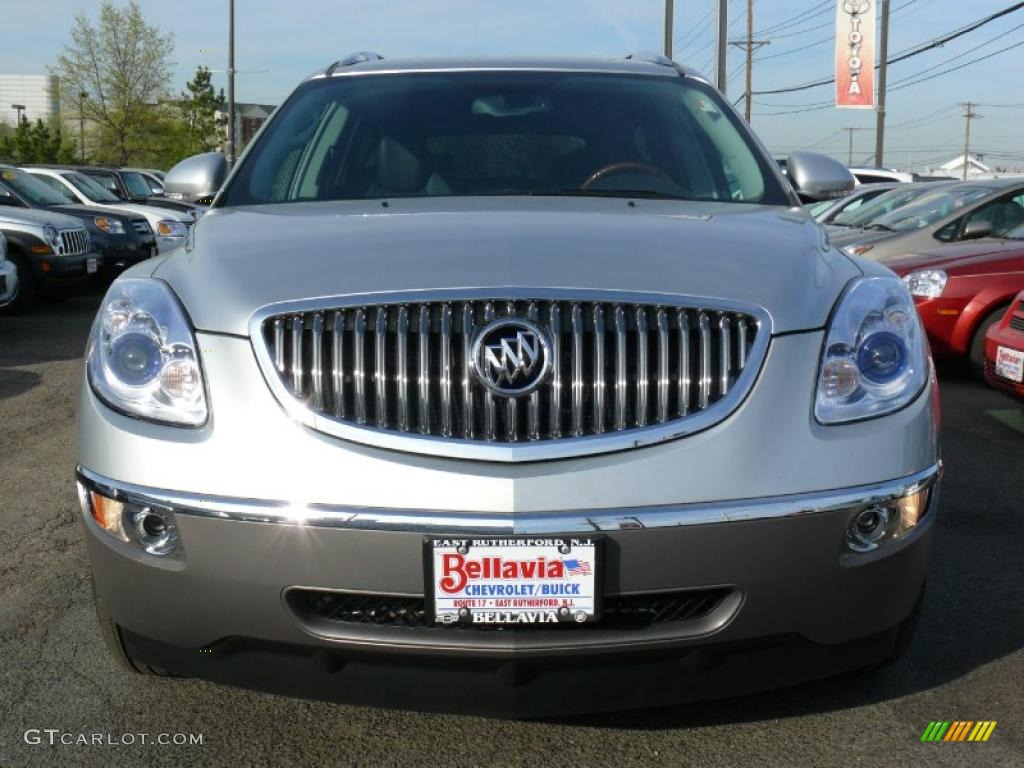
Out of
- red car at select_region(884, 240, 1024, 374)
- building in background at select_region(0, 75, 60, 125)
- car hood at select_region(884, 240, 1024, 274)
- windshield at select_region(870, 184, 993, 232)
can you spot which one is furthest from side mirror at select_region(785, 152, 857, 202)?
building in background at select_region(0, 75, 60, 125)

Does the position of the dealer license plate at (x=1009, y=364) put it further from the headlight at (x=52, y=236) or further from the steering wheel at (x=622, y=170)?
the headlight at (x=52, y=236)

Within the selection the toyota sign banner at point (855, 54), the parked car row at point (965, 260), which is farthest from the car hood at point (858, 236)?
the toyota sign banner at point (855, 54)

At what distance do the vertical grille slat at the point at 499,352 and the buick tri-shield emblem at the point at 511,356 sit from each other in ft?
0.04

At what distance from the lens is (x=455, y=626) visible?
7.73 ft

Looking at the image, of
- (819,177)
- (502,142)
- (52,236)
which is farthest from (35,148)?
(819,177)

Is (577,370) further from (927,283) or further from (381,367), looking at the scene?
(927,283)

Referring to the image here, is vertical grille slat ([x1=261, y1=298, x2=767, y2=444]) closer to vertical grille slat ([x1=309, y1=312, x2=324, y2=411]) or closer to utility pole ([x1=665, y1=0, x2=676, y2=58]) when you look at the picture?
vertical grille slat ([x1=309, y1=312, x2=324, y2=411])

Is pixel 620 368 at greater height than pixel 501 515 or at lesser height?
greater

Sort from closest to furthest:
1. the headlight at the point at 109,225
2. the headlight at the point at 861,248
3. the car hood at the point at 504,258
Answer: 1. the car hood at the point at 504,258
2. the headlight at the point at 861,248
3. the headlight at the point at 109,225

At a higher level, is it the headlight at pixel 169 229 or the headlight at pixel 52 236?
the headlight at pixel 52 236

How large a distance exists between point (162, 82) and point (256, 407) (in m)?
43.8

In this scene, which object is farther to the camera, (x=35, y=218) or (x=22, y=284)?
(x=35, y=218)

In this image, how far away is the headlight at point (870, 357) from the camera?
249 cm
